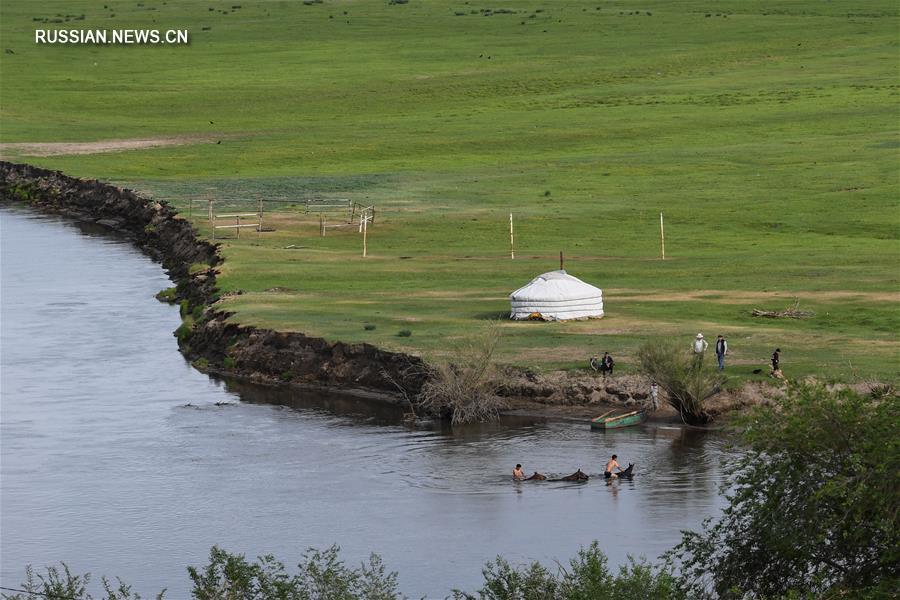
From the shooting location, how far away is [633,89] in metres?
147

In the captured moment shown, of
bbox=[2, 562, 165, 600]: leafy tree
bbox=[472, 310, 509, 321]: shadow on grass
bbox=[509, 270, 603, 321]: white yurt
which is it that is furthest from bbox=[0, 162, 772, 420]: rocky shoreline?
bbox=[2, 562, 165, 600]: leafy tree

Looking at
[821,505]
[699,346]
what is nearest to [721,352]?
[699,346]

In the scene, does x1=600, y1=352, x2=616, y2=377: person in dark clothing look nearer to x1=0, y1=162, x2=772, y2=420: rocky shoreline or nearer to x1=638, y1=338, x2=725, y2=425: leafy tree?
x1=0, y1=162, x2=772, y2=420: rocky shoreline

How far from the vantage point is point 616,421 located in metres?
53.7

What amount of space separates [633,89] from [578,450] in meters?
98.7

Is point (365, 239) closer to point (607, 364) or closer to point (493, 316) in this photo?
point (493, 316)

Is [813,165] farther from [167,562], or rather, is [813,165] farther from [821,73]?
[167,562]

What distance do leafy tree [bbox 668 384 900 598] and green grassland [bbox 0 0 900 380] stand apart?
76.9 ft

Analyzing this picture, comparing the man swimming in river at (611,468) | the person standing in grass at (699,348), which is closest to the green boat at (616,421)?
the person standing in grass at (699,348)

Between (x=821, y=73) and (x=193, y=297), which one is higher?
(x=821, y=73)

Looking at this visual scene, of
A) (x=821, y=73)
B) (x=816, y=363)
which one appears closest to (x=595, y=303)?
(x=816, y=363)

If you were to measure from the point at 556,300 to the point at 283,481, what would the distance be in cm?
1798

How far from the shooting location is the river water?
4259cm

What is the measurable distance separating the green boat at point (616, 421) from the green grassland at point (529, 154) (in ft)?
11.9
